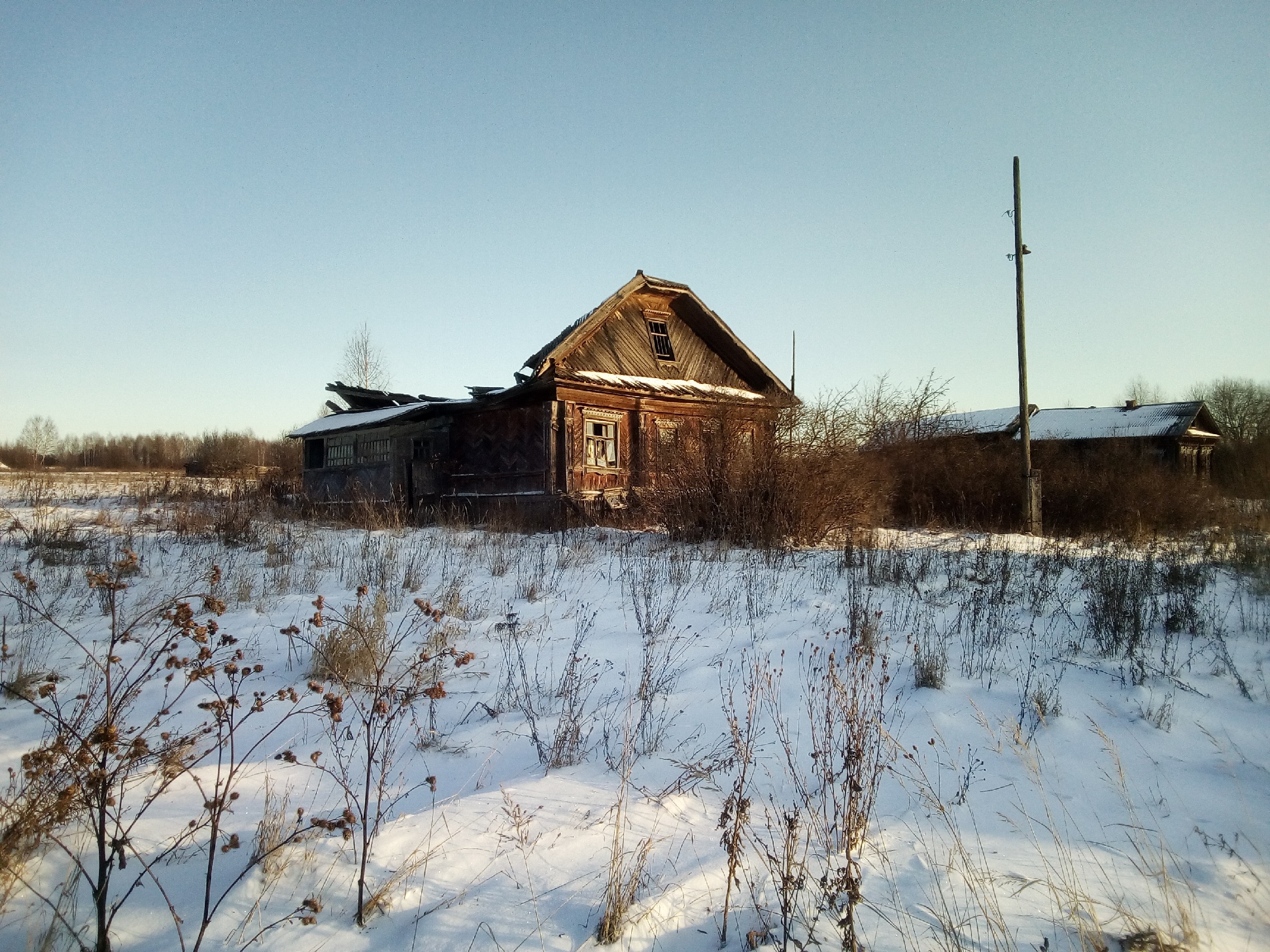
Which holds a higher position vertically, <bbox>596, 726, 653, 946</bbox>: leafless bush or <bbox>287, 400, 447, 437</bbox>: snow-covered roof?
<bbox>287, 400, 447, 437</bbox>: snow-covered roof

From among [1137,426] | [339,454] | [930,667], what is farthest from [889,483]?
[1137,426]

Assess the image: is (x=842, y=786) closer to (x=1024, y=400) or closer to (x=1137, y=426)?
(x=1024, y=400)

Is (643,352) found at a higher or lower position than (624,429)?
higher

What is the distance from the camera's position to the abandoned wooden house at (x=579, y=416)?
14.2 m

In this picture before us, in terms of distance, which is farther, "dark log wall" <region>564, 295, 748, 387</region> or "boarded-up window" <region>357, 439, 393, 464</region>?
"boarded-up window" <region>357, 439, 393, 464</region>

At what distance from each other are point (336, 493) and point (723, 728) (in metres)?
17.8

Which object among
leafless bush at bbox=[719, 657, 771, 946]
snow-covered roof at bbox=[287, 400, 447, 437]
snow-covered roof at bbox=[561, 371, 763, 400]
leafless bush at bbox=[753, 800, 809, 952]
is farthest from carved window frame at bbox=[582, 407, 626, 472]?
leafless bush at bbox=[753, 800, 809, 952]

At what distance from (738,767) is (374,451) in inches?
670

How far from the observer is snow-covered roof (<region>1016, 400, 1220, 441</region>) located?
28.0 m

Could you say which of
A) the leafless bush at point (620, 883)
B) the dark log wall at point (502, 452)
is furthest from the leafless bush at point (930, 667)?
the dark log wall at point (502, 452)

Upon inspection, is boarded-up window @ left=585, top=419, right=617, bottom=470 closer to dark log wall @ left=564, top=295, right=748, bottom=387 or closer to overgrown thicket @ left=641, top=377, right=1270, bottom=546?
dark log wall @ left=564, top=295, right=748, bottom=387

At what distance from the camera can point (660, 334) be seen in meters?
16.6

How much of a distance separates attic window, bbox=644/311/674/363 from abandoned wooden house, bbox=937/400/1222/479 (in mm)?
14168

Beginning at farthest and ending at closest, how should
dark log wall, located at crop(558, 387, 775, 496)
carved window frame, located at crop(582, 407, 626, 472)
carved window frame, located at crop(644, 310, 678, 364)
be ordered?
carved window frame, located at crop(644, 310, 678, 364) < carved window frame, located at crop(582, 407, 626, 472) < dark log wall, located at crop(558, 387, 775, 496)
